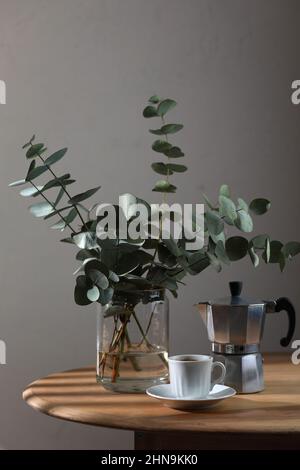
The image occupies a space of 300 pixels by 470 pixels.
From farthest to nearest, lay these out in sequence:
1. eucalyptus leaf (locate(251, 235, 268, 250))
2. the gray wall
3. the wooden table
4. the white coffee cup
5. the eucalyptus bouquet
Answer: the gray wall, eucalyptus leaf (locate(251, 235, 268, 250)), the eucalyptus bouquet, the white coffee cup, the wooden table

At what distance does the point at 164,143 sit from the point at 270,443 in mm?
626

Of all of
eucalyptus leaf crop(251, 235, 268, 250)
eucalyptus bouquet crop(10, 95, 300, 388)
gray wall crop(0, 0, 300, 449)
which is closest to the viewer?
eucalyptus bouquet crop(10, 95, 300, 388)

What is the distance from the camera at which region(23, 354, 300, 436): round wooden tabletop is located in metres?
1.14

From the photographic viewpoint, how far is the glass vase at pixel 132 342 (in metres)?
1.39

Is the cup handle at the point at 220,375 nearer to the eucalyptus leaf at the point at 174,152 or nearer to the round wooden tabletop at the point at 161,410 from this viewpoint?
the round wooden tabletop at the point at 161,410

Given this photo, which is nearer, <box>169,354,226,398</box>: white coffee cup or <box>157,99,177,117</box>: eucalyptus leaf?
<box>169,354,226,398</box>: white coffee cup

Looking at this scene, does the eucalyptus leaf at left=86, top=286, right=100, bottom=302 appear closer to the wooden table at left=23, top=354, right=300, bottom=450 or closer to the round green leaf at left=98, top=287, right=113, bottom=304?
the round green leaf at left=98, top=287, right=113, bottom=304

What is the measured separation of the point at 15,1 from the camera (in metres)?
2.14

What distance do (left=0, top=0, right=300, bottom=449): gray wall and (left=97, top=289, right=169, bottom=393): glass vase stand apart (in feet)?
2.38

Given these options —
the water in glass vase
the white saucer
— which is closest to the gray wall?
the water in glass vase

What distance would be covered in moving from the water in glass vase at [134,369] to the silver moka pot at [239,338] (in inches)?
4.8

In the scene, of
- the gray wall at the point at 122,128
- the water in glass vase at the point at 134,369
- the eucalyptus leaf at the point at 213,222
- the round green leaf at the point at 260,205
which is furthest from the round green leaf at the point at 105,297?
the gray wall at the point at 122,128
